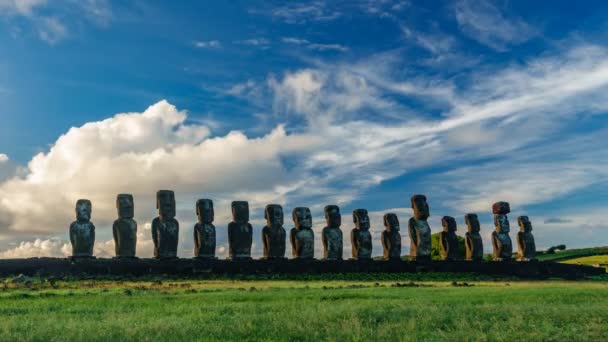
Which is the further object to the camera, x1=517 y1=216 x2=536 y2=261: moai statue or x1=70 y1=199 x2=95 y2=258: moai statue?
x1=517 y1=216 x2=536 y2=261: moai statue

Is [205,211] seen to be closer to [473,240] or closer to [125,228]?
[125,228]

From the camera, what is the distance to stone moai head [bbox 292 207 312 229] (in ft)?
94.2

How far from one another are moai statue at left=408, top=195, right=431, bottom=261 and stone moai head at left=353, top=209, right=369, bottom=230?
2562 millimetres

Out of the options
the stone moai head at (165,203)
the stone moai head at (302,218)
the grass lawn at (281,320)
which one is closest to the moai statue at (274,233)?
the stone moai head at (302,218)

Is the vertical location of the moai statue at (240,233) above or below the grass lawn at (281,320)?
above

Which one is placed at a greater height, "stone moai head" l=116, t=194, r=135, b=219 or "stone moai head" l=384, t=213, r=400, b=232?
"stone moai head" l=116, t=194, r=135, b=219

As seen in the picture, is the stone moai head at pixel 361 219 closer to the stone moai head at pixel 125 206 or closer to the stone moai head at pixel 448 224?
the stone moai head at pixel 448 224

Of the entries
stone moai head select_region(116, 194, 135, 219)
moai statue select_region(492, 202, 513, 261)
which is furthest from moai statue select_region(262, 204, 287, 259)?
moai statue select_region(492, 202, 513, 261)

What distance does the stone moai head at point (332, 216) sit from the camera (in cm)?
2948

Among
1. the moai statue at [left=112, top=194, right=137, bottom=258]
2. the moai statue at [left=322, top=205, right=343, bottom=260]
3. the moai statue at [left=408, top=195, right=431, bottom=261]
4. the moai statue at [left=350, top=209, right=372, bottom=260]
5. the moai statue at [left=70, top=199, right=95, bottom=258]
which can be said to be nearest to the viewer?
the moai statue at [left=70, top=199, right=95, bottom=258]

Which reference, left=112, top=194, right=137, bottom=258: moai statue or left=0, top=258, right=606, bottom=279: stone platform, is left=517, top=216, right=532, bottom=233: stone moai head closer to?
left=0, top=258, right=606, bottom=279: stone platform

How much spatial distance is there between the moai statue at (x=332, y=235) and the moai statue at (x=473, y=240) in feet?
25.2

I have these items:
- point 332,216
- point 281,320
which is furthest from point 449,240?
point 281,320

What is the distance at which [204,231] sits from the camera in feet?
85.5
